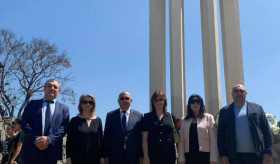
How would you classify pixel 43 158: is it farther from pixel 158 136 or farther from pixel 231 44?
pixel 231 44

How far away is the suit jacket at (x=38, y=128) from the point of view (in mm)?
5449

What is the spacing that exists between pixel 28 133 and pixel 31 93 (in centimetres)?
2641

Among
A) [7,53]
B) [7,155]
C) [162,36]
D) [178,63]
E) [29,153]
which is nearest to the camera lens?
[29,153]

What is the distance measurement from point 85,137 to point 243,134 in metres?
2.83

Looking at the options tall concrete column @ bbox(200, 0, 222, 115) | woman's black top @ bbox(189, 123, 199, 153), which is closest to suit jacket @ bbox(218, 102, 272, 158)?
woman's black top @ bbox(189, 123, 199, 153)

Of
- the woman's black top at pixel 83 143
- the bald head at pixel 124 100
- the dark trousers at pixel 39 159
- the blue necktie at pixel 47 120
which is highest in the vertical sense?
the bald head at pixel 124 100

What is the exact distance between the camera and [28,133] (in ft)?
18.0

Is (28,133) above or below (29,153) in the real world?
above

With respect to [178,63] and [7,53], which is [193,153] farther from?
[7,53]

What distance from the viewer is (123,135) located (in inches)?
227

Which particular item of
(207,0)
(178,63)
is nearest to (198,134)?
(178,63)

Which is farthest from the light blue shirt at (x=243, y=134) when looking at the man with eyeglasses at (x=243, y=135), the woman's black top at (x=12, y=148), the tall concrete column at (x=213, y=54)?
the tall concrete column at (x=213, y=54)

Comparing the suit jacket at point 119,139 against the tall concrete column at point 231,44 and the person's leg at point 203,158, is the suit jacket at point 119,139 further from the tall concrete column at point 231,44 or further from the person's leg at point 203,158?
the tall concrete column at point 231,44

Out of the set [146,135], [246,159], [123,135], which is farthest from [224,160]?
[123,135]
